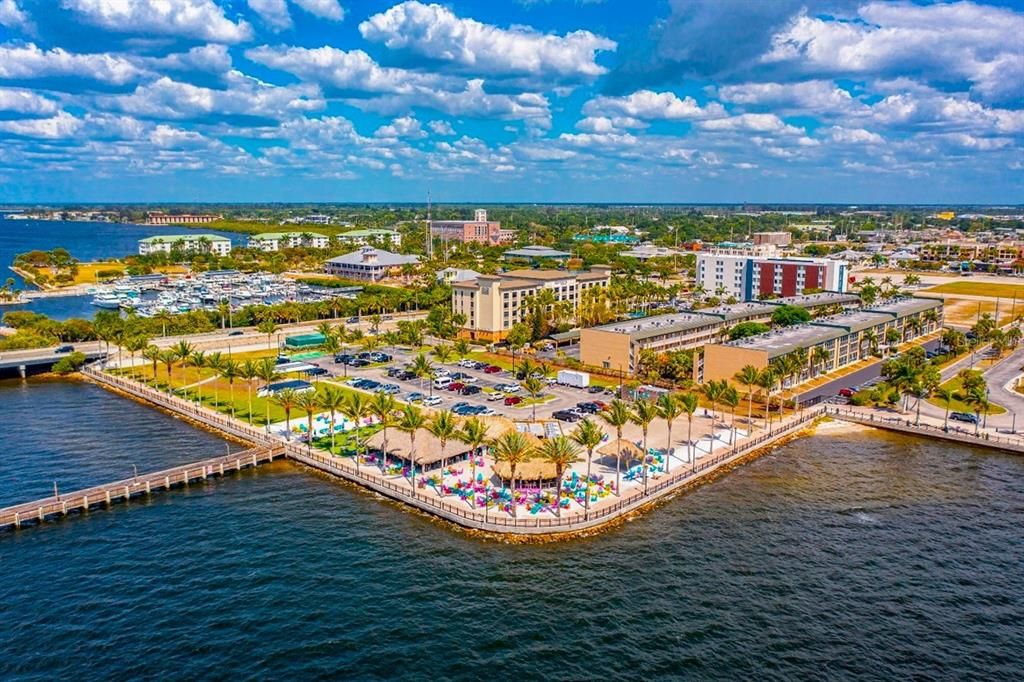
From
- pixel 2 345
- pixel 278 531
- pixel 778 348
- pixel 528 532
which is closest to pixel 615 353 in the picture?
pixel 778 348

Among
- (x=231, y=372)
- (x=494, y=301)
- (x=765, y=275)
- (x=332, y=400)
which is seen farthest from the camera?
(x=765, y=275)

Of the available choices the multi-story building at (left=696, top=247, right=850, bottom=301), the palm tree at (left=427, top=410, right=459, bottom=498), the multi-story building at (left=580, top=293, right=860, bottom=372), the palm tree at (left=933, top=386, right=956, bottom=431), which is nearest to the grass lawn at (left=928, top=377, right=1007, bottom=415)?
the palm tree at (left=933, top=386, right=956, bottom=431)

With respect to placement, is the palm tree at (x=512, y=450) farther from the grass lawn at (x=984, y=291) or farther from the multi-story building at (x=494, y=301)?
the grass lawn at (x=984, y=291)

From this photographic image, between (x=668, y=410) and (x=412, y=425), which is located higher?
(x=668, y=410)

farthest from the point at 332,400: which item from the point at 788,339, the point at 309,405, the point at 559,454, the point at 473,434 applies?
the point at 788,339

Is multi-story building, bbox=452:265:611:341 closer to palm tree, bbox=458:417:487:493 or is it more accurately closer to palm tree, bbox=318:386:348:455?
palm tree, bbox=318:386:348:455

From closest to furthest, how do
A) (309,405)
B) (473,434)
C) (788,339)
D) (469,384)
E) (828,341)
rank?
(473,434) < (309,405) < (469,384) < (788,339) < (828,341)

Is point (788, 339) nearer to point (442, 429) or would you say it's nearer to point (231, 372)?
point (442, 429)
